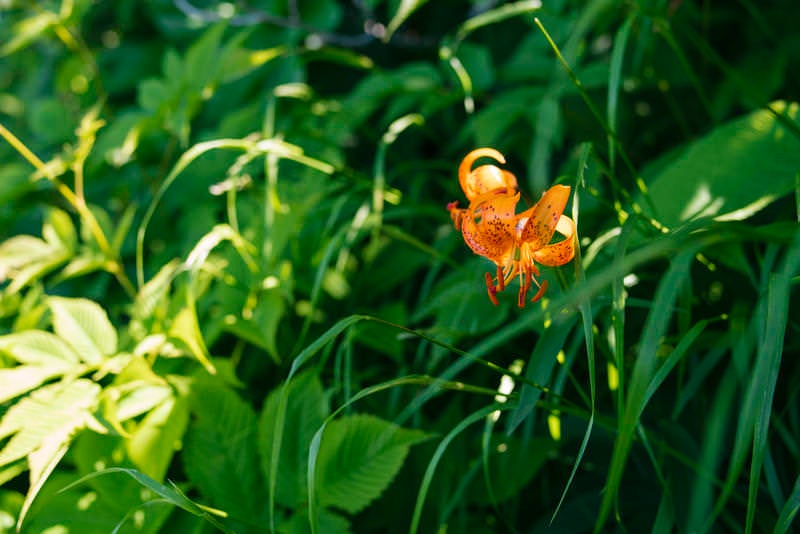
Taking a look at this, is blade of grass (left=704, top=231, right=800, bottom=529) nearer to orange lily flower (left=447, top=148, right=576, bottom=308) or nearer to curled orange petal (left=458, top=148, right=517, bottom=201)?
orange lily flower (left=447, top=148, right=576, bottom=308)

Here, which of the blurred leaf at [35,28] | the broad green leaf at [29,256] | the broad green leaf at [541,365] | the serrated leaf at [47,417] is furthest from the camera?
the blurred leaf at [35,28]

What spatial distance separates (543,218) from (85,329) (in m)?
0.69

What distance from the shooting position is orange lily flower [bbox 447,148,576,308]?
0.75m

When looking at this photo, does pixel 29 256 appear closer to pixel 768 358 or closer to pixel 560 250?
pixel 560 250

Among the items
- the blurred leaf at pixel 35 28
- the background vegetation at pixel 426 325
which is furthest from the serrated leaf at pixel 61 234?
the blurred leaf at pixel 35 28

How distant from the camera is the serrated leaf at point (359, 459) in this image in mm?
894

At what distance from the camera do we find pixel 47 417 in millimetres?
888

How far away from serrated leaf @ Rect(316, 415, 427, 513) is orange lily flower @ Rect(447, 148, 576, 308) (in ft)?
0.82

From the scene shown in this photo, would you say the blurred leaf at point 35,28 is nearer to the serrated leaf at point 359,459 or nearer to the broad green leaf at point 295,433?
the broad green leaf at point 295,433

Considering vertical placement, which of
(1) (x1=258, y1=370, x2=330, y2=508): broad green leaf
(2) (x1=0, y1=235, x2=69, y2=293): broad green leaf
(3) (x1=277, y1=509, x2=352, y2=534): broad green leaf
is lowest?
(3) (x1=277, y1=509, x2=352, y2=534): broad green leaf

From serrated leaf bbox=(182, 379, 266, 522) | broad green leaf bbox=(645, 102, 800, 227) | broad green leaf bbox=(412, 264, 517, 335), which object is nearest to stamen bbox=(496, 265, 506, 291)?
broad green leaf bbox=(412, 264, 517, 335)

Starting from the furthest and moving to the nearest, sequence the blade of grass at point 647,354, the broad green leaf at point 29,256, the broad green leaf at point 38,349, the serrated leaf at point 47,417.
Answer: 1. the broad green leaf at point 29,256
2. the broad green leaf at point 38,349
3. the serrated leaf at point 47,417
4. the blade of grass at point 647,354

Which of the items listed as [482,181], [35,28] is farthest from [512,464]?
[35,28]

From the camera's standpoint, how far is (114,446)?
1.00 m
